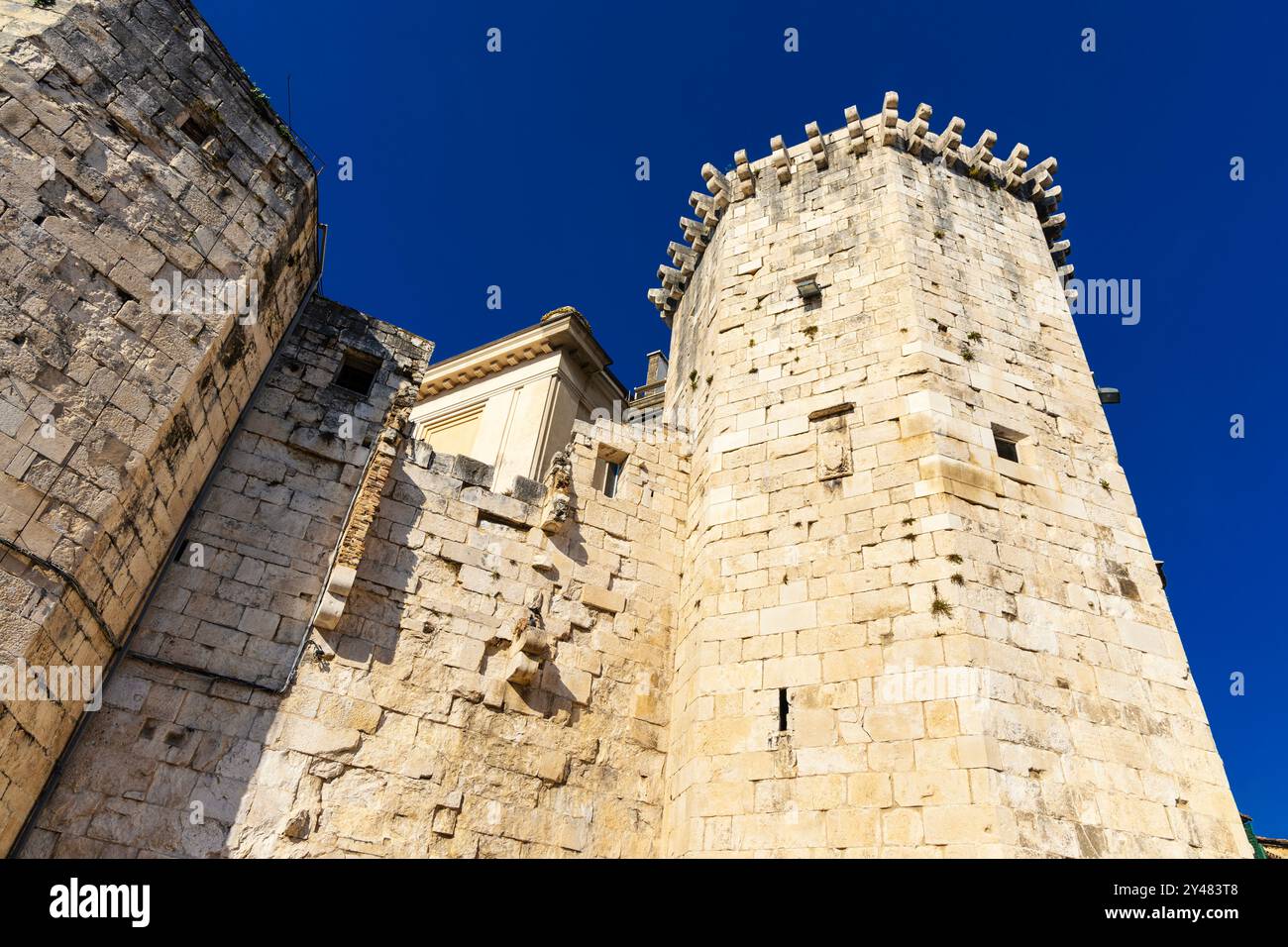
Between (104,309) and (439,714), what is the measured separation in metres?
4.47

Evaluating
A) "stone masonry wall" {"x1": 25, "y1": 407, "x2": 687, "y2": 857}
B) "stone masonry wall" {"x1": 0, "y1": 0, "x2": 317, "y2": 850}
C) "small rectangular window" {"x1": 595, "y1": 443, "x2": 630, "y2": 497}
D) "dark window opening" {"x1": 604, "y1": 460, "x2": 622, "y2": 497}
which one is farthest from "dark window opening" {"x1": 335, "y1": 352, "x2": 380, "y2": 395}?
"dark window opening" {"x1": 604, "y1": 460, "x2": 622, "y2": 497}

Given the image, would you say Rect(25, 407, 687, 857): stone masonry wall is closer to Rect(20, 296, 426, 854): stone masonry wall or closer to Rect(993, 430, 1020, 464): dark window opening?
Rect(20, 296, 426, 854): stone masonry wall

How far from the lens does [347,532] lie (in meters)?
7.92

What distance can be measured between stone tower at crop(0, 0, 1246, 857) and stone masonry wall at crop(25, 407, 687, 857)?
3cm

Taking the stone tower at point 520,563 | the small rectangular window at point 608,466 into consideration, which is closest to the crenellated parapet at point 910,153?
the stone tower at point 520,563

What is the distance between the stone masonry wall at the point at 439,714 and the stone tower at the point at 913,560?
0.57 metres

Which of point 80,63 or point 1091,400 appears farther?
point 1091,400

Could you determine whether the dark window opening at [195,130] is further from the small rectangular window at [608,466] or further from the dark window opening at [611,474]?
the dark window opening at [611,474]

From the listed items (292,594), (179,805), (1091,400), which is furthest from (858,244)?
(179,805)

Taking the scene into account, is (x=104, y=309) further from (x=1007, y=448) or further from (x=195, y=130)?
(x=1007, y=448)

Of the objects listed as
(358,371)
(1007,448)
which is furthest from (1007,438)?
(358,371)

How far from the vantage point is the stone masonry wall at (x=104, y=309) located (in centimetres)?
585

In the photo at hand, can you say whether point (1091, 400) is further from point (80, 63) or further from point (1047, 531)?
point (80, 63)
